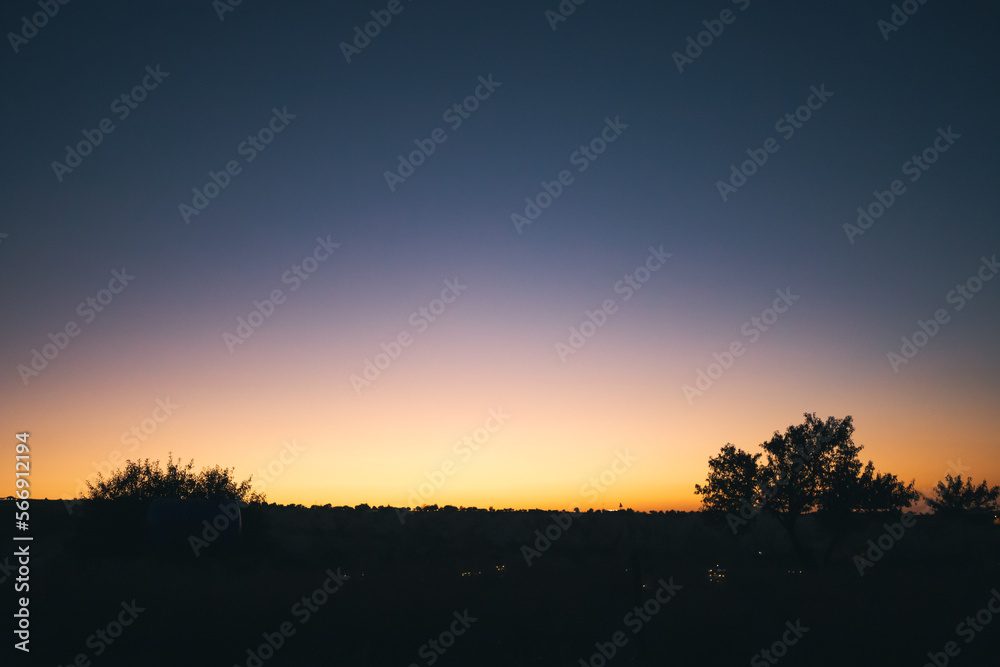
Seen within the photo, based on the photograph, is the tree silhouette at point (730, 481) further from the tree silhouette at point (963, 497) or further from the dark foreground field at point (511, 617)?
the tree silhouette at point (963, 497)

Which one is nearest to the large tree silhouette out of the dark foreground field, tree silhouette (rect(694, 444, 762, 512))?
tree silhouette (rect(694, 444, 762, 512))

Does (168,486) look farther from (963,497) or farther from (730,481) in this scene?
(963,497)

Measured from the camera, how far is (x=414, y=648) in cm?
1443

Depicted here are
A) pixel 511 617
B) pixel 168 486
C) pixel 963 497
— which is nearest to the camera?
pixel 511 617

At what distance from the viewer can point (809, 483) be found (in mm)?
36062

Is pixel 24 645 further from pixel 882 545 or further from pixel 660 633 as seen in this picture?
pixel 882 545

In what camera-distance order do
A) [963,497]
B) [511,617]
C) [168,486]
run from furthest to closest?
[963,497] < [168,486] < [511,617]

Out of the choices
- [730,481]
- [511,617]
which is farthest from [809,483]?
[511,617]

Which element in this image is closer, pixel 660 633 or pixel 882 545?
pixel 660 633

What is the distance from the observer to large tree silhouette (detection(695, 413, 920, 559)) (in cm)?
3562

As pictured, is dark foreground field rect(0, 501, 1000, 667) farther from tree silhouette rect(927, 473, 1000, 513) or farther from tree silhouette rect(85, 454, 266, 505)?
tree silhouette rect(927, 473, 1000, 513)

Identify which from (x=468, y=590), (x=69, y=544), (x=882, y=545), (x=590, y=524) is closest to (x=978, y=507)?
(x=882, y=545)

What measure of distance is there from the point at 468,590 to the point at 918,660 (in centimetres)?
1108

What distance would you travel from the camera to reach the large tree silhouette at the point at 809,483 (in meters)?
35.6
